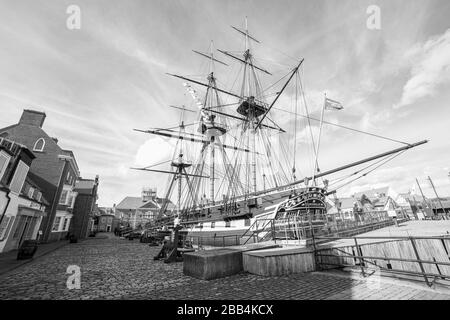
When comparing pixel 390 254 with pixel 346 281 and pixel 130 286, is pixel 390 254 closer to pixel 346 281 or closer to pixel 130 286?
pixel 346 281

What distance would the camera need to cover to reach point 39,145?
23.9 metres

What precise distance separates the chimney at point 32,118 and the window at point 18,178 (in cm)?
1236

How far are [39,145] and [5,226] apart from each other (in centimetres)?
1339

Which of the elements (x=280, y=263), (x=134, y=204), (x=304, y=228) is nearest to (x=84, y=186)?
(x=304, y=228)

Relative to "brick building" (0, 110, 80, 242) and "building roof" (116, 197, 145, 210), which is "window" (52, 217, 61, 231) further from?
"building roof" (116, 197, 145, 210)

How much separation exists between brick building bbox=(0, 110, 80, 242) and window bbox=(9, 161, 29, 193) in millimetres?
8389

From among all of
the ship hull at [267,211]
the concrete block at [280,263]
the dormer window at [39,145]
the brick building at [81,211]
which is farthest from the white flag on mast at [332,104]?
the brick building at [81,211]

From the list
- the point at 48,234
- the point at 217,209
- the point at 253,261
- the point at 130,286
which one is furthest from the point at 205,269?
the point at 48,234

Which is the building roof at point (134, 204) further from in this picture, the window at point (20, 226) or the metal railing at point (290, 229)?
the metal railing at point (290, 229)

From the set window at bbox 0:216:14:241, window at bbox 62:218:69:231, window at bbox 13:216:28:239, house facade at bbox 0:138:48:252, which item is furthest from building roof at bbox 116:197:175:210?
window at bbox 0:216:14:241

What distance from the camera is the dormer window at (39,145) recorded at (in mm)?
23641

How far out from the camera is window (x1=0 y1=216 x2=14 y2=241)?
13.8 metres

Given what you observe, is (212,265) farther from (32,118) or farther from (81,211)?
(81,211)
